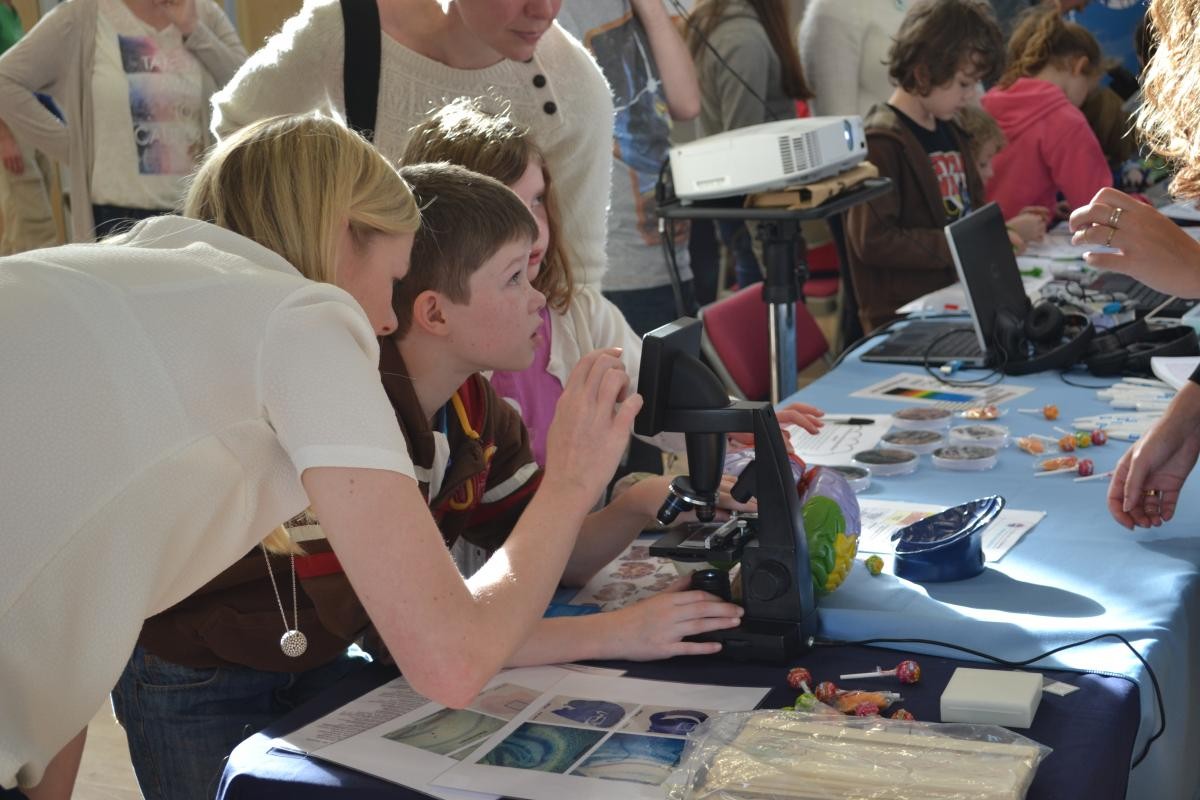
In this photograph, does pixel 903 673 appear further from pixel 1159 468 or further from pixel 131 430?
pixel 131 430

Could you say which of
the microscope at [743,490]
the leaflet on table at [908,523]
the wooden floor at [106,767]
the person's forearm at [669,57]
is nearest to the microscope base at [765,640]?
the microscope at [743,490]

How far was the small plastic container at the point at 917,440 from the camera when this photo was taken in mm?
2209

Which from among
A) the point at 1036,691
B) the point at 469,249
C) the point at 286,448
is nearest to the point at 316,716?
the point at 286,448

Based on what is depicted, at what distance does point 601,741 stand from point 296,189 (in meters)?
0.61

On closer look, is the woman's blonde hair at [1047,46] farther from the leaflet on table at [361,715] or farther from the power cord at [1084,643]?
the leaflet on table at [361,715]

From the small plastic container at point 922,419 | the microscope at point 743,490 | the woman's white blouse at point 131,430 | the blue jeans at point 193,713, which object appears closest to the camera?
the woman's white blouse at point 131,430

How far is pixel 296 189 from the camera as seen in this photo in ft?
4.13

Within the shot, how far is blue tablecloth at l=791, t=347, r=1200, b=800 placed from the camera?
1422 mm

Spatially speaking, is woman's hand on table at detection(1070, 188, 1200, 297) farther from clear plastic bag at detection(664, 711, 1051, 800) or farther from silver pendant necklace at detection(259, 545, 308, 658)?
silver pendant necklace at detection(259, 545, 308, 658)

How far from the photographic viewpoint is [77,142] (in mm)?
4184

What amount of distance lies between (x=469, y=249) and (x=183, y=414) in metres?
0.67

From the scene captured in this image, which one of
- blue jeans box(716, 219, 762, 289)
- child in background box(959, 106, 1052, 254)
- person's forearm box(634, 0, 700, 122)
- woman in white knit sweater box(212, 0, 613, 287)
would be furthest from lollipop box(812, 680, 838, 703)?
blue jeans box(716, 219, 762, 289)

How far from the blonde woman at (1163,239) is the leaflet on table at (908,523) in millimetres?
133

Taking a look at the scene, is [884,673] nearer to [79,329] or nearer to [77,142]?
[79,329]
